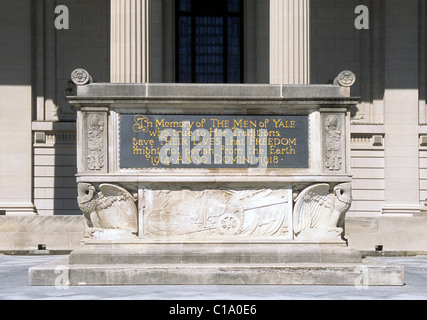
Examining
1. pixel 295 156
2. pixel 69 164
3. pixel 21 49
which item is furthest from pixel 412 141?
pixel 295 156

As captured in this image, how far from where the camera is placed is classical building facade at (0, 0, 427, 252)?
109 ft

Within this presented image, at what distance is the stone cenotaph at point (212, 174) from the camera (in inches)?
583

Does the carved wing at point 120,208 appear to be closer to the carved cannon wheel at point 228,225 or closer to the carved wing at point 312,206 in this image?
the carved cannon wheel at point 228,225

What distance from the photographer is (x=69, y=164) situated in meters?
33.5

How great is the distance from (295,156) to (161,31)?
64.8ft

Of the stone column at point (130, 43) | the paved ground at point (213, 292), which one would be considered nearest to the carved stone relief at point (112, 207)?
the paved ground at point (213, 292)

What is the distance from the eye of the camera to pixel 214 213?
14930 millimetres

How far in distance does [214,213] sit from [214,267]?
1047 mm

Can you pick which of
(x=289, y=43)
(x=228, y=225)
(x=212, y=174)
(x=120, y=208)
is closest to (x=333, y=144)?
(x=212, y=174)

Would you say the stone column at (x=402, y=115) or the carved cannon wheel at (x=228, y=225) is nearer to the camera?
the carved cannon wheel at (x=228, y=225)

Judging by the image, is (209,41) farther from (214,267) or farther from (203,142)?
(214,267)

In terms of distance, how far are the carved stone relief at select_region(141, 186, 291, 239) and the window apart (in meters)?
20.3

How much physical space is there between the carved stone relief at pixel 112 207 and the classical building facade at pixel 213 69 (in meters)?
18.2

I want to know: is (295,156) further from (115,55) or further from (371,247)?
(115,55)
